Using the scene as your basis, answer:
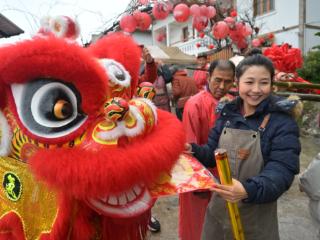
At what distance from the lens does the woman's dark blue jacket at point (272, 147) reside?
1.27 m

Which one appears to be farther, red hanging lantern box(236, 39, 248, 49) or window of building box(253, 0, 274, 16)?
window of building box(253, 0, 274, 16)

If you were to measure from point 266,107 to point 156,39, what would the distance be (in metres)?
21.2

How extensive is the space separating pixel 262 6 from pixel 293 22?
2.05m

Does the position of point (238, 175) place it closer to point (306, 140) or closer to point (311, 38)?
point (306, 140)

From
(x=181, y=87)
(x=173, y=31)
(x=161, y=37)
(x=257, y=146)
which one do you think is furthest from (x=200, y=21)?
(x=173, y=31)

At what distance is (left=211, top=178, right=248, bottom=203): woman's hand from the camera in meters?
1.19

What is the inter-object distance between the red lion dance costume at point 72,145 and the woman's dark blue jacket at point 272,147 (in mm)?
383

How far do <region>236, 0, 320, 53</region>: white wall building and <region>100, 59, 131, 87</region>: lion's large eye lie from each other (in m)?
11.5

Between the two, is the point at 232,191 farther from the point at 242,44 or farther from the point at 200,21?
the point at 242,44

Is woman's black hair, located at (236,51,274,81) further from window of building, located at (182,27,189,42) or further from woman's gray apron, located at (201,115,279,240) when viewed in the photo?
window of building, located at (182,27,189,42)

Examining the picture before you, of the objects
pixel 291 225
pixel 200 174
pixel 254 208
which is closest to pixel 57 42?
pixel 200 174

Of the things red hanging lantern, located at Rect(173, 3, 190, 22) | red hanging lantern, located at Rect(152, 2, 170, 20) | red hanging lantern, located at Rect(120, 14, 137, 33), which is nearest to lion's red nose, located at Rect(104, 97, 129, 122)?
red hanging lantern, located at Rect(120, 14, 137, 33)

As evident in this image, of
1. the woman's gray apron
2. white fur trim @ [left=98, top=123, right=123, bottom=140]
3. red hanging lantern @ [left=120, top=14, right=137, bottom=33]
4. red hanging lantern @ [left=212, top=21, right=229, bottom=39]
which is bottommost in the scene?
the woman's gray apron

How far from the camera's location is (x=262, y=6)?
13.4 meters
